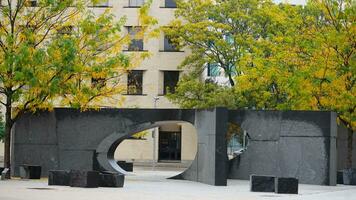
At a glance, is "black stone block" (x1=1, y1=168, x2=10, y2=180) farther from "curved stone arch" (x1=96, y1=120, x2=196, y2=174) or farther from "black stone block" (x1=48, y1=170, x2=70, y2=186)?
"black stone block" (x1=48, y1=170, x2=70, y2=186)

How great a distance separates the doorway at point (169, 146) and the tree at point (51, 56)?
108ft

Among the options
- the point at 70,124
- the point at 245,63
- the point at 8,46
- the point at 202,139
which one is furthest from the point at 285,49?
the point at 8,46

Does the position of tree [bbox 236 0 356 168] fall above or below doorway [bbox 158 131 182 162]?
above

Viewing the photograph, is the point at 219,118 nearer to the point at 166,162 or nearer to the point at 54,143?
the point at 54,143

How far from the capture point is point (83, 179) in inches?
963

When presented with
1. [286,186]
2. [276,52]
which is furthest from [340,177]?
[276,52]

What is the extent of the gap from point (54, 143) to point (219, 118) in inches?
278

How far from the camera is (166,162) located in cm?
6353

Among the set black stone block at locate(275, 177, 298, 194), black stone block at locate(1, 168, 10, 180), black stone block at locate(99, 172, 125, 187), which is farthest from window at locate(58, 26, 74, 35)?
black stone block at locate(275, 177, 298, 194)

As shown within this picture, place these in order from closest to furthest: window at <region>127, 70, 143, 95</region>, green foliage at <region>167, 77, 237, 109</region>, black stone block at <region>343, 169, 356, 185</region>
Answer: black stone block at <region>343, 169, 356, 185</region> < green foliage at <region>167, 77, 237, 109</region> < window at <region>127, 70, 143, 95</region>

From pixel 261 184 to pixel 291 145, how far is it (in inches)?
213

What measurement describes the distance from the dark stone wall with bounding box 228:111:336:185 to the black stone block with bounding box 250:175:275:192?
5.07 m

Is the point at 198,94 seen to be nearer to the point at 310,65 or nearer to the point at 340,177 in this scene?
the point at 310,65

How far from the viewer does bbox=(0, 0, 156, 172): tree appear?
1125 inches
